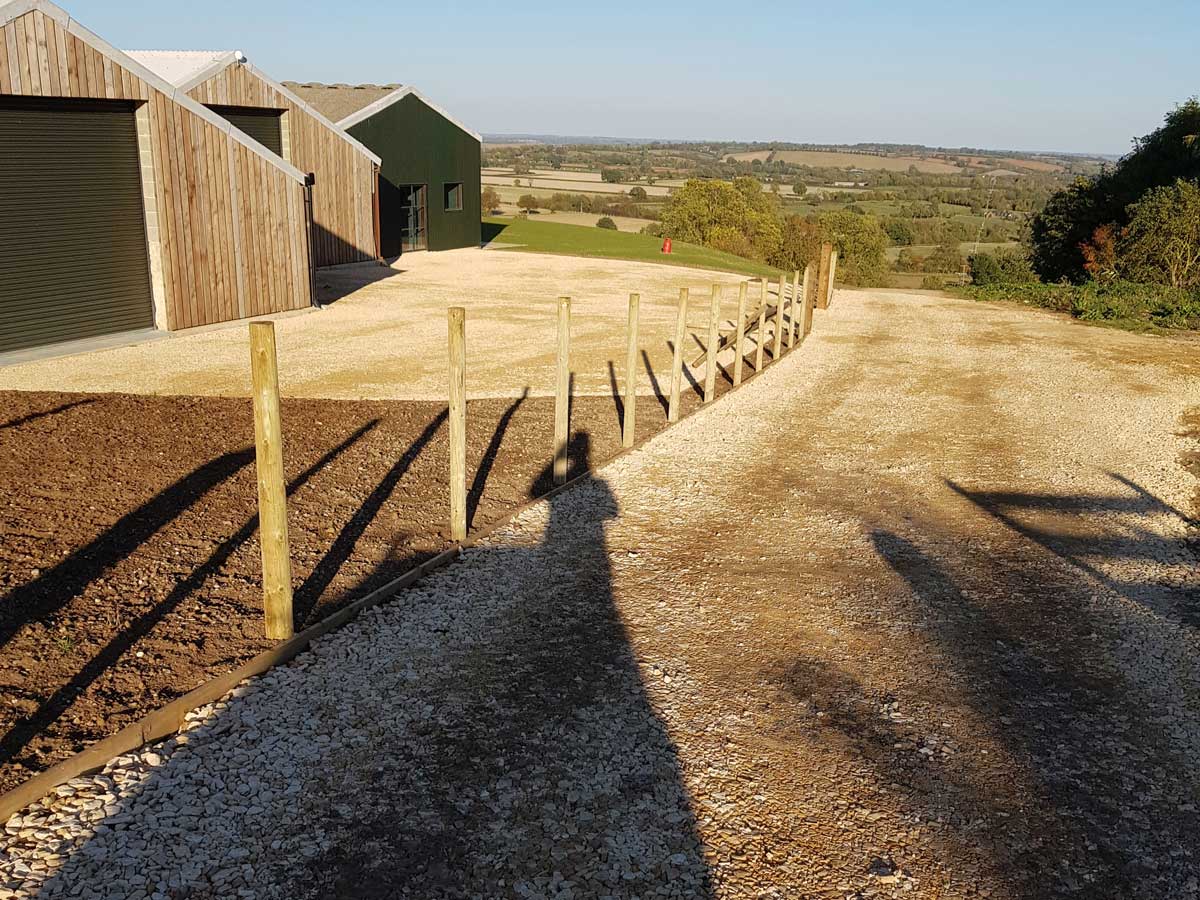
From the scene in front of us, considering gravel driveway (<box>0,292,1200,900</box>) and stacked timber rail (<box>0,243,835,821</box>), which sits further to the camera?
stacked timber rail (<box>0,243,835,821</box>)

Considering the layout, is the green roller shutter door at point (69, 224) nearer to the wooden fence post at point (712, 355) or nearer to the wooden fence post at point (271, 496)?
the wooden fence post at point (712, 355)

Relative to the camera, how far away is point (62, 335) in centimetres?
1482

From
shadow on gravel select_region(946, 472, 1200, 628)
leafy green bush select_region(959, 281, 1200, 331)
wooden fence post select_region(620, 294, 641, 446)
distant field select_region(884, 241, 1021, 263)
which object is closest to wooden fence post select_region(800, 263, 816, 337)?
leafy green bush select_region(959, 281, 1200, 331)

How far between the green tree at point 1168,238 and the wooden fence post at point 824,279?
8.54 m

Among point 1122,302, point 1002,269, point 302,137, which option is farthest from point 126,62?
point 1002,269

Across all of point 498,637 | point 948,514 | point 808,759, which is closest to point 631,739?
point 808,759

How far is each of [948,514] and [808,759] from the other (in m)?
4.52

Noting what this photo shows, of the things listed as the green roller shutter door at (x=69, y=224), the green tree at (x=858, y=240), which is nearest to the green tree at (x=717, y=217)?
the green tree at (x=858, y=240)

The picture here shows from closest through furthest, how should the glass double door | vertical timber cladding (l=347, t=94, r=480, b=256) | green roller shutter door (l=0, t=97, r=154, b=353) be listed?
green roller shutter door (l=0, t=97, r=154, b=353) → vertical timber cladding (l=347, t=94, r=480, b=256) → the glass double door

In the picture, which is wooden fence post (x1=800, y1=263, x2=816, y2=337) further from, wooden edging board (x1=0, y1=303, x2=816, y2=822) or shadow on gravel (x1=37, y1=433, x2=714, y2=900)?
shadow on gravel (x1=37, y1=433, x2=714, y2=900)

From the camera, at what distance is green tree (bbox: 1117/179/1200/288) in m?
24.5

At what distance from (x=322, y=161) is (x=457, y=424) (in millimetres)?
20595

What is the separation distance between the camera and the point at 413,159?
3058 cm

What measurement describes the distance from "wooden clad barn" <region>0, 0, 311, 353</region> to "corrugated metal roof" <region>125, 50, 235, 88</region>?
6.03 metres
